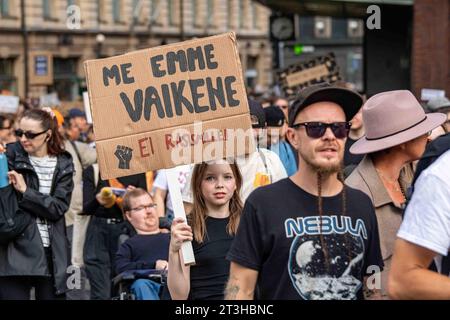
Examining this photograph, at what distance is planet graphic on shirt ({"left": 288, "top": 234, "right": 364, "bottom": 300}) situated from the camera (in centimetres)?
462

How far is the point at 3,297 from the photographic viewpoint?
328 inches

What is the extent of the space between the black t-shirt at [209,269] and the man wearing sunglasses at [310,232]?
1.35 metres

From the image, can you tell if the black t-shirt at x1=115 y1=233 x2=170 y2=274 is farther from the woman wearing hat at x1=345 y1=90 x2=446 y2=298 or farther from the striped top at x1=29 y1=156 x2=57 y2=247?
the woman wearing hat at x1=345 y1=90 x2=446 y2=298

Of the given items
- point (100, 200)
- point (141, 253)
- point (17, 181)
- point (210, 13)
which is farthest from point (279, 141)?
point (210, 13)

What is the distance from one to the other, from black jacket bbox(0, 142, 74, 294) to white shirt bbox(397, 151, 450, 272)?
4.41 m

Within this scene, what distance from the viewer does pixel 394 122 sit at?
574 centimetres

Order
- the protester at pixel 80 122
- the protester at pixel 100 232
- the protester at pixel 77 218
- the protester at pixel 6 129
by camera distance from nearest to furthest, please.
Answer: the protester at pixel 100 232 → the protester at pixel 77 218 → the protester at pixel 6 129 → the protester at pixel 80 122

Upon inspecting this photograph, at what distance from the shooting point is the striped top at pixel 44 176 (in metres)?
A: 8.48

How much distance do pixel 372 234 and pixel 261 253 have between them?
0.46 meters

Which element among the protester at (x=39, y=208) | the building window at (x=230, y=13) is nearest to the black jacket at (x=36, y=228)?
the protester at (x=39, y=208)

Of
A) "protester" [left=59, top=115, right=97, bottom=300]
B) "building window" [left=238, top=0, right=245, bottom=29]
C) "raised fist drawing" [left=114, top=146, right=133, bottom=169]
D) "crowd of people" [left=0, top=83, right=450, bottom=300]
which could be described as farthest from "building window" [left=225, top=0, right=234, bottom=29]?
"raised fist drawing" [left=114, top=146, right=133, bottom=169]

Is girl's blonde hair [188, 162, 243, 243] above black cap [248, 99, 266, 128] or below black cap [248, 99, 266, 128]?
below

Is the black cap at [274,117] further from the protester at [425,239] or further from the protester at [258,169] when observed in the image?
the protester at [425,239]
